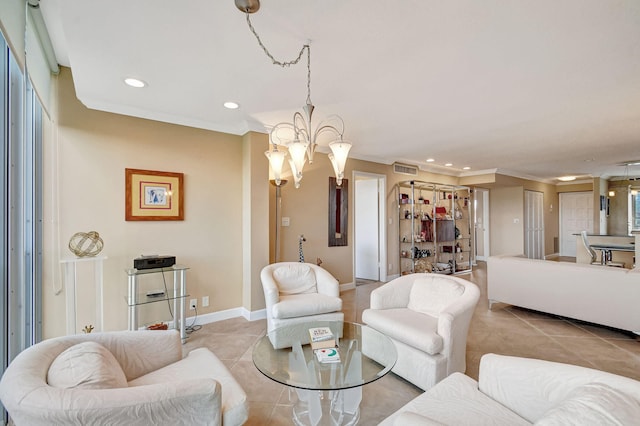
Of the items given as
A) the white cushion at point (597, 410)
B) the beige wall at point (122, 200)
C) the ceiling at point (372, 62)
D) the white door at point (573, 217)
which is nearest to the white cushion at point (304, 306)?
the beige wall at point (122, 200)

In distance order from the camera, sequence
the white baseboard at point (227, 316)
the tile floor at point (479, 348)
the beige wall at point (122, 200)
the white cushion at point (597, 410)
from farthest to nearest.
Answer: the white baseboard at point (227, 316)
the beige wall at point (122, 200)
the tile floor at point (479, 348)
the white cushion at point (597, 410)

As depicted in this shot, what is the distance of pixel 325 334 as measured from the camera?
6.54 feet

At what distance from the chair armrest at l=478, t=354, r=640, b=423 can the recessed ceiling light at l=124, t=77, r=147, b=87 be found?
10.4 feet

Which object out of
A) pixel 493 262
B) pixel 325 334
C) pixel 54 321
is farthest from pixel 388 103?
pixel 54 321

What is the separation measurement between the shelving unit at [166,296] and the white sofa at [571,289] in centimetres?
399

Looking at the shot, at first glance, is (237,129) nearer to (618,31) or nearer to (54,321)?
(54,321)

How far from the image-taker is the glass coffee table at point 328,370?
5.11ft

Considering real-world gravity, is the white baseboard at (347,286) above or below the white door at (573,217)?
below

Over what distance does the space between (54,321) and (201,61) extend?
271cm

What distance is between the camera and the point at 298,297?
303 cm

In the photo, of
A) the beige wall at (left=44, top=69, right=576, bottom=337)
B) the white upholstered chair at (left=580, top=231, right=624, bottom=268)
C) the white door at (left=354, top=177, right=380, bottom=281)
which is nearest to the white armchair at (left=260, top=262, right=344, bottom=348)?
the beige wall at (left=44, top=69, right=576, bottom=337)

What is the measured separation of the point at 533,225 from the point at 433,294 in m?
7.60

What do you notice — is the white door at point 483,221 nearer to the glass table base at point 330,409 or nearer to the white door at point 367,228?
the white door at point 367,228

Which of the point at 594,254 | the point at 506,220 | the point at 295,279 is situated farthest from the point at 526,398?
the point at 506,220
